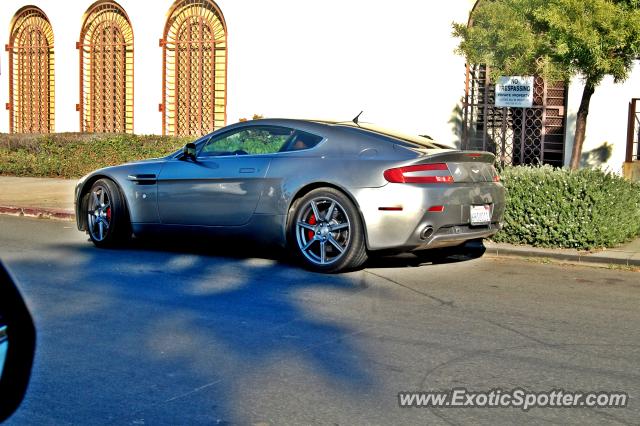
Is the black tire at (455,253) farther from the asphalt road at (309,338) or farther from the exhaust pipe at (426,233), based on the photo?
the exhaust pipe at (426,233)

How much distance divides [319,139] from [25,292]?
10.0 feet

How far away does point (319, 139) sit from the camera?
8914mm

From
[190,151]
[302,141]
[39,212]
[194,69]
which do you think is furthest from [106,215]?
Result: [194,69]

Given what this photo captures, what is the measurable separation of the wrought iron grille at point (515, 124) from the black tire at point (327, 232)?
25.9ft

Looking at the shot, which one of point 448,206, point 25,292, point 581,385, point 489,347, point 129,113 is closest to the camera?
point 581,385

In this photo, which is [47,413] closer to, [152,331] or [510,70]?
[152,331]

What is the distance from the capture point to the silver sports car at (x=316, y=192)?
324 inches

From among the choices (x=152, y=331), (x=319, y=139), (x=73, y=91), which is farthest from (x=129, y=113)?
(x=152, y=331)

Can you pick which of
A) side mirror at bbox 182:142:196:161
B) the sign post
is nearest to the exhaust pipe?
side mirror at bbox 182:142:196:161

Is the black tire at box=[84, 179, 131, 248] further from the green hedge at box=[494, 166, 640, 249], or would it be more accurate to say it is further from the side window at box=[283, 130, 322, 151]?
the green hedge at box=[494, 166, 640, 249]

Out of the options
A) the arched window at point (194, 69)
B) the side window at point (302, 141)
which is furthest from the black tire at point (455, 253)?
the arched window at point (194, 69)

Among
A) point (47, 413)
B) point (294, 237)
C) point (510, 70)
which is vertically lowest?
point (47, 413)

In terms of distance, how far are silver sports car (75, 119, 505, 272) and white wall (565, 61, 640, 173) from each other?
6893mm

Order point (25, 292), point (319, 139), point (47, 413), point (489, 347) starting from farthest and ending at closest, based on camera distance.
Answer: point (319, 139) < point (25, 292) < point (489, 347) < point (47, 413)
